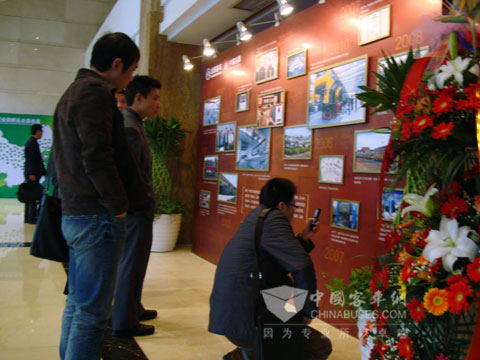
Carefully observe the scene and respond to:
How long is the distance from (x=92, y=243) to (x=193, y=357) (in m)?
1.23

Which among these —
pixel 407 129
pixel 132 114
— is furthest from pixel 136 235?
pixel 407 129

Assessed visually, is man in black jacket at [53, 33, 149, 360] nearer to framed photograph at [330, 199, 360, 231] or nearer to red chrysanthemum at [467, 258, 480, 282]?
red chrysanthemum at [467, 258, 480, 282]

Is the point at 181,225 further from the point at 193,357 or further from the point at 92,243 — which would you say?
the point at 92,243

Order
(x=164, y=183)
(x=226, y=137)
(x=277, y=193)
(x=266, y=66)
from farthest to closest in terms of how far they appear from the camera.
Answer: (x=164, y=183), (x=226, y=137), (x=266, y=66), (x=277, y=193)

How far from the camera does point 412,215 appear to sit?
56.1 inches

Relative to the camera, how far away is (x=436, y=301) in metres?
1.15

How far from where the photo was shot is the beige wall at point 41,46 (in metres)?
11.5

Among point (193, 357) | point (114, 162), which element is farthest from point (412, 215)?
point (193, 357)

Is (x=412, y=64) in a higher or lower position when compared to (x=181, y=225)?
higher

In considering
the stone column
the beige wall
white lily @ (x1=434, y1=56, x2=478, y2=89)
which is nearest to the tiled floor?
the stone column

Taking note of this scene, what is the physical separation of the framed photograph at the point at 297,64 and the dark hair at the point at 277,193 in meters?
1.84

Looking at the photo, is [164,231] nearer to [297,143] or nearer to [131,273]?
[297,143]

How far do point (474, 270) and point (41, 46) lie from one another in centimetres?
1281

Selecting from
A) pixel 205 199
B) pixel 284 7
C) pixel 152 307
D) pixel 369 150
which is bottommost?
pixel 152 307
